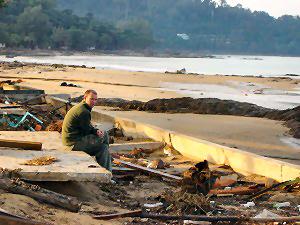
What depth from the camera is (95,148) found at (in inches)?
353

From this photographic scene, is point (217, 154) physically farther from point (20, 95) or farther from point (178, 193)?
point (20, 95)

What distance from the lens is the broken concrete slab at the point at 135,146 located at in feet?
39.6

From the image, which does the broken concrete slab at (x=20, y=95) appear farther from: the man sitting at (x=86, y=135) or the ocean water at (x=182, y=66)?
the ocean water at (x=182, y=66)

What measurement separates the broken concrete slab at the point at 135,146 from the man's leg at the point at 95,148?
2909 mm

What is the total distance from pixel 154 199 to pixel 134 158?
3.34 metres

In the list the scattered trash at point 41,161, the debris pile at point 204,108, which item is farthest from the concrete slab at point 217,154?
the debris pile at point 204,108

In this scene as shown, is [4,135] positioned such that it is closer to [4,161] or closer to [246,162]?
[4,161]

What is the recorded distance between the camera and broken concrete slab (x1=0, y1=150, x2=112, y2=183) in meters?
7.25

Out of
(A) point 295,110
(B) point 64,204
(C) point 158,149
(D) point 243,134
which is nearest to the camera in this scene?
(B) point 64,204

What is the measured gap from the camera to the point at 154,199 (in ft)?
26.8

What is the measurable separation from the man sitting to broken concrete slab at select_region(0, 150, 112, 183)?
56cm

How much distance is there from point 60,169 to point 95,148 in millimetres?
1499

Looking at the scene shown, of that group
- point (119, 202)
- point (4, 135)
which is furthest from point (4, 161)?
point (4, 135)

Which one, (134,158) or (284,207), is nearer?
(284,207)
